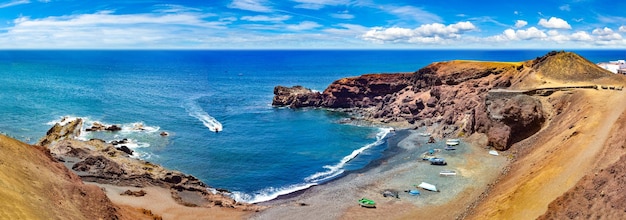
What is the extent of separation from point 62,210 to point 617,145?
41.5 meters

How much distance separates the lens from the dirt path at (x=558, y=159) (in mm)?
35594

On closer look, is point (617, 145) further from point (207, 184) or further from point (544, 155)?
point (207, 184)

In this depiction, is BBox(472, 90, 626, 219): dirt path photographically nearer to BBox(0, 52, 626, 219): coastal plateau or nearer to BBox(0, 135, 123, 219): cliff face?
BBox(0, 52, 626, 219): coastal plateau

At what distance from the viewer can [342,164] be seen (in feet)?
223

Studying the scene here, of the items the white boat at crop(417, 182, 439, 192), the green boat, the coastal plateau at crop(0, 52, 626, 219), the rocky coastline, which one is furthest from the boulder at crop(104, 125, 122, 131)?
the white boat at crop(417, 182, 439, 192)

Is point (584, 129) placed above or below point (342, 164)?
above

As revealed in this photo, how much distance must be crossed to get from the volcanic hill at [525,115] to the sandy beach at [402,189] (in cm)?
305

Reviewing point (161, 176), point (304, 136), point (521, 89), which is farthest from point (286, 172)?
point (521, 89)

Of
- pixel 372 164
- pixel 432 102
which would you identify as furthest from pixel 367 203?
pixel 432 102

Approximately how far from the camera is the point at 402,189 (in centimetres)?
5409

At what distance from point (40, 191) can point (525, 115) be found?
60.2 metres

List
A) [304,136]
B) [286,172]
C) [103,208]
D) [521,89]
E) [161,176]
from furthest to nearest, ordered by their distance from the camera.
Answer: [304,136], [521,89], [286,172], [161,176], [103,208]

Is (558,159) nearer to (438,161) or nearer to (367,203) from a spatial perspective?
(367,203)

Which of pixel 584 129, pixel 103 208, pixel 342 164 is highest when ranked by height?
pixel 584 129
